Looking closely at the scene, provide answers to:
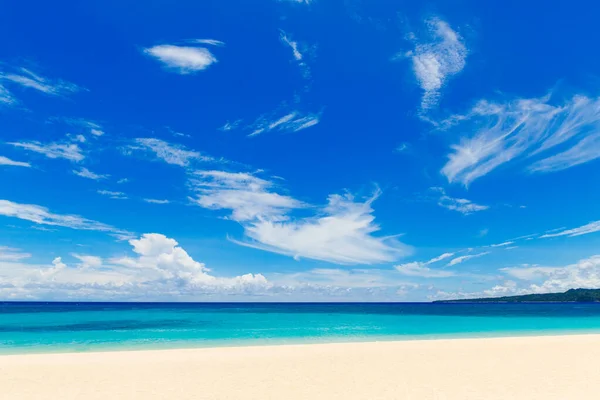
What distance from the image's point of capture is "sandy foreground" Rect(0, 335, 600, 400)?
905cm

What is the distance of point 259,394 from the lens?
29.3 ft

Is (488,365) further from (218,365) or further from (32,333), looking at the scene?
(32,333)

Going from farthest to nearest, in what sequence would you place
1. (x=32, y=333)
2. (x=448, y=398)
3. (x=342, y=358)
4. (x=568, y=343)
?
(x=32, y=333) < (x=568, y=343) < (x=342, y=358) < (x=448, y=398)

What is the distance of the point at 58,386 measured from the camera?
9953mm

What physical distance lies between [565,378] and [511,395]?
2.93 metres

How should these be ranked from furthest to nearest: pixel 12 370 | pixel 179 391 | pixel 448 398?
1. pixel 12 370
2. pixel 179 391
3. pixel 448 398

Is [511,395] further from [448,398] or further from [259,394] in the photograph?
[259,394]

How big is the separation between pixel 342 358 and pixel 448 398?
19.0 feet

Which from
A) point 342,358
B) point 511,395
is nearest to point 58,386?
point 342,358

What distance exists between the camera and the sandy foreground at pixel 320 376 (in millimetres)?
9047

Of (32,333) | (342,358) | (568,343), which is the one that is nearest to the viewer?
(342,358)

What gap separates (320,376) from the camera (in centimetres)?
1089

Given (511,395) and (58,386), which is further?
(58,386)

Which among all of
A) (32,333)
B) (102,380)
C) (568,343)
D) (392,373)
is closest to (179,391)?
(102,380)
